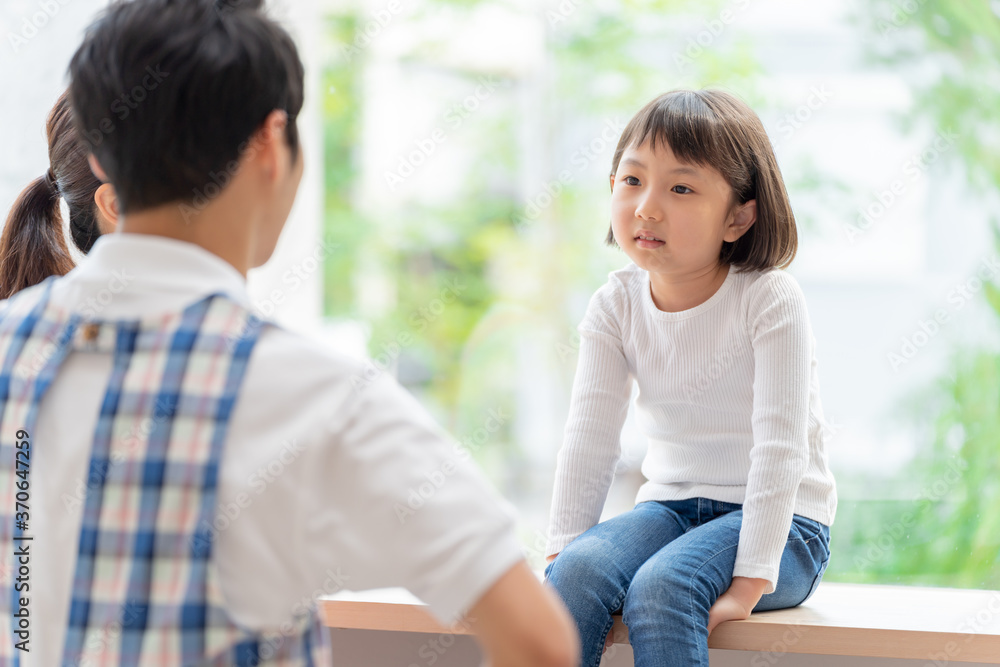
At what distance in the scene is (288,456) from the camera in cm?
54

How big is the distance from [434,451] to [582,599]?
48 centimetres

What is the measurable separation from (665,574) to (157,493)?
0.56 meters

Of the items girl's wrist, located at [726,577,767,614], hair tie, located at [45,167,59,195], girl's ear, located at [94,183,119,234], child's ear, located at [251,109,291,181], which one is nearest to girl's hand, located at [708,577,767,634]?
girl's wrist, located at [726,577,767,614]

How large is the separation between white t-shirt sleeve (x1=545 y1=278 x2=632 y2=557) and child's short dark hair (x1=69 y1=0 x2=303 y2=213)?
2.11 feet

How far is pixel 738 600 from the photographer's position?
37.5 inches

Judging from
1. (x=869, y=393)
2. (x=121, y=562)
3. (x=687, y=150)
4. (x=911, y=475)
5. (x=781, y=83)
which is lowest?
(x=911, y=475)

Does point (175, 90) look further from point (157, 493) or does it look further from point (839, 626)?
point (839, 626)

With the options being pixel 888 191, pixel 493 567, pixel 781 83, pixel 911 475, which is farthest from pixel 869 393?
pixel 493 567

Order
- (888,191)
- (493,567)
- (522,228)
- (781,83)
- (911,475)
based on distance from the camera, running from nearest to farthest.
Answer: (493,567), (911,475), (888,191), (781,83), (522,228)

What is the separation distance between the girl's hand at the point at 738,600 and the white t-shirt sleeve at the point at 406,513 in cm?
49

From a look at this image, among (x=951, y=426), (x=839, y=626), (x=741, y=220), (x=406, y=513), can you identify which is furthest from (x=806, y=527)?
(x=951, y=426)

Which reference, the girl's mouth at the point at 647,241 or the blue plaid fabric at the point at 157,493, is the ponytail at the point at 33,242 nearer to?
the blue plaid fabric at the point at 157,493

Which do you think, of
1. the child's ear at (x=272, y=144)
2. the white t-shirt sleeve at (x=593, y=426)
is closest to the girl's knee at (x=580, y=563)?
the white t-shirt sleeve at (x=593, y=426)

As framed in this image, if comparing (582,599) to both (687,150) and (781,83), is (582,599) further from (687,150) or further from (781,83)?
(781,83)
